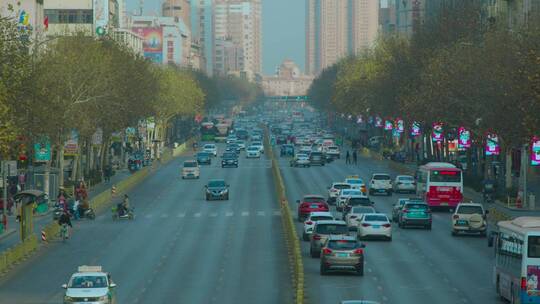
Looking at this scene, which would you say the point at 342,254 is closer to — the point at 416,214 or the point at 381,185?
the point at 416,214

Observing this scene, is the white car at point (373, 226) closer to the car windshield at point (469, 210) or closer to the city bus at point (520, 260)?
the car windshield at point (469, 210)

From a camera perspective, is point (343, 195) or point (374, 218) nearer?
point (374, 218)

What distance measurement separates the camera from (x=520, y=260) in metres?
36.9

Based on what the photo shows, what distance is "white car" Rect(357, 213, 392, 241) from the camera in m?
60.5

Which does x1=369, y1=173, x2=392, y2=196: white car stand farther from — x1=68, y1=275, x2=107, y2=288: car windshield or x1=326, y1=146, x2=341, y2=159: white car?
x1=68, y1=275, x2=107, y2=288: car windshield

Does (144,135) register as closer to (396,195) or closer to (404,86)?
(404,86)

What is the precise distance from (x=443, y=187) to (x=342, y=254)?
3365 centimetres

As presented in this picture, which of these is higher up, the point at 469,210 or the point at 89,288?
the point at 89,288

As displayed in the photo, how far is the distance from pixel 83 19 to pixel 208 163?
51290 mm

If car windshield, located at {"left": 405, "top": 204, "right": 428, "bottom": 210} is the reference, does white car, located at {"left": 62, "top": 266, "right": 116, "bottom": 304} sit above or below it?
above

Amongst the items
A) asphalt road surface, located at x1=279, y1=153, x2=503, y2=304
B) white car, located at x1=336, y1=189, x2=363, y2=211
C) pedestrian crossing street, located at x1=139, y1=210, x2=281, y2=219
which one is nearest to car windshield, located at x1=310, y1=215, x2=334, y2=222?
asphalt road surface, located at x1=279, y1=153, x2=503, y2=304

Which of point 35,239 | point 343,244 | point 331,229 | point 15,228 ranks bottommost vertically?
point 15,228


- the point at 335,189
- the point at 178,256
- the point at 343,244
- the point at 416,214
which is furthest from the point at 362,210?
the point at 335,189

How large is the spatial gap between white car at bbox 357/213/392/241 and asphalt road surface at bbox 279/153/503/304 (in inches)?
17.9
